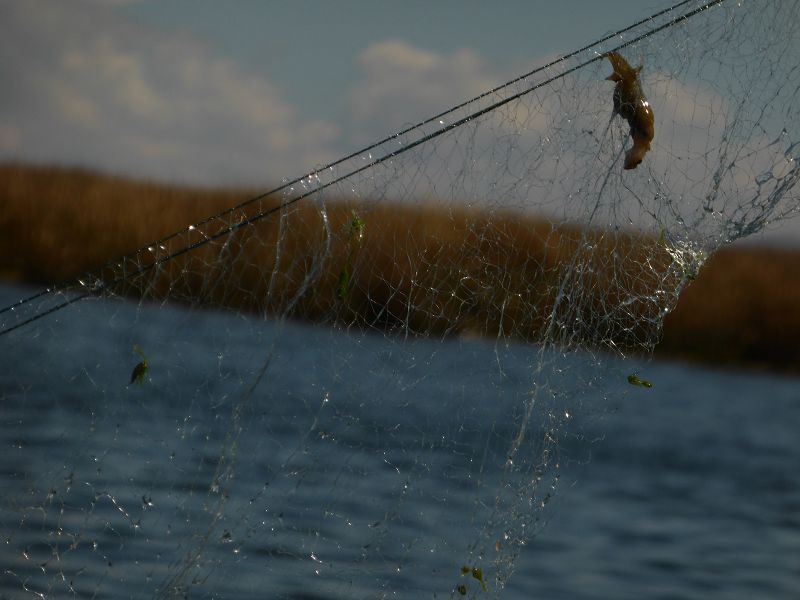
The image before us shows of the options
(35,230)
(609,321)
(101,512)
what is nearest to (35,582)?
(101,512)

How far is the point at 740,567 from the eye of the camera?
372 inches

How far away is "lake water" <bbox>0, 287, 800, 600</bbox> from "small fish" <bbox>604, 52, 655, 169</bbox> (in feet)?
2.42

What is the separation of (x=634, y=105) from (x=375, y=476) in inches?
257

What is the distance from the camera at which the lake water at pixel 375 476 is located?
13.9 feet

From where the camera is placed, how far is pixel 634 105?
11.7ft

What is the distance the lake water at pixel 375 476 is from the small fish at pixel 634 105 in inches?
29.1

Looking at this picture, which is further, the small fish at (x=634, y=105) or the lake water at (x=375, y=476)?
the lake water at (x=375, y=476)

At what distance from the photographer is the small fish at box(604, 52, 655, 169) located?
11.6 feet

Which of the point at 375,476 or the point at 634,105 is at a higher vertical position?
the point at 634,105

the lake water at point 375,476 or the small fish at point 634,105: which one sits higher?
the small fish at point 634,105

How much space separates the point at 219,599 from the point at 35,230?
1283 centimetres

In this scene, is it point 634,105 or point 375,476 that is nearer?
point 634,105

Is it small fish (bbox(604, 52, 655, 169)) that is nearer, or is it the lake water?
small fish (bbox(604, 52, 655, 169))

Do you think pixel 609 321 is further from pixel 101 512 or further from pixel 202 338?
pixel 202 338
